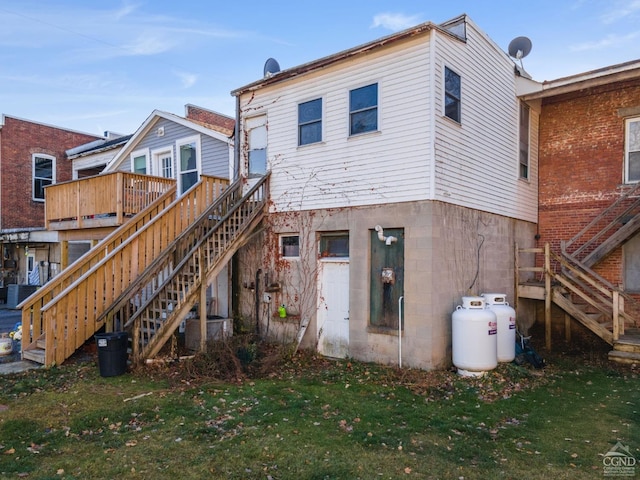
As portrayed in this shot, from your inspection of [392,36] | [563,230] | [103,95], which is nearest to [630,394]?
[563,230]

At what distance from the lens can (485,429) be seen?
586 centimetres

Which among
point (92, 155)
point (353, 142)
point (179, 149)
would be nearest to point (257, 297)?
point (353, 142)

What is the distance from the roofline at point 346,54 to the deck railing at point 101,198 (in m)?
3.69

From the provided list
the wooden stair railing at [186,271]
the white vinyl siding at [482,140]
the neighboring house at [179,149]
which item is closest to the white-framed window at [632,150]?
the white vinyl siding at [482,140]

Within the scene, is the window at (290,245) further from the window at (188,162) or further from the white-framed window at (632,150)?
the white-framed window at (632,150)

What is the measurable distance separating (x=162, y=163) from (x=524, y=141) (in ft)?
38.8

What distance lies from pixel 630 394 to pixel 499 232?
14.7 ft

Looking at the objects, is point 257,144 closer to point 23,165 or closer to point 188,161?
point 188,161

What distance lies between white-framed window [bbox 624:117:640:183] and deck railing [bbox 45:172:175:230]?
12.1 meters

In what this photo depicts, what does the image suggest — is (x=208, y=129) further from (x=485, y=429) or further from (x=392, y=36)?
(x=485, y=429)

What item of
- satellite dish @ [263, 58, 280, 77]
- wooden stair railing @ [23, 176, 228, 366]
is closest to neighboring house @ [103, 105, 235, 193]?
satellite dish @ [263, 58, 280, 77]

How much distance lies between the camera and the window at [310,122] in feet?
33.7

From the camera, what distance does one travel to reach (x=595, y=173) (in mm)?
11500

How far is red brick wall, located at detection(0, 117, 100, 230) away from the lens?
20125 millimetres
